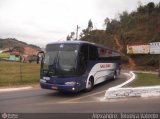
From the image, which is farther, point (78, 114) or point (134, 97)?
point (134, 97)

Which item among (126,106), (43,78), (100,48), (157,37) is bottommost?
(126,106)

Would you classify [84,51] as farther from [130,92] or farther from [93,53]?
[130,92]

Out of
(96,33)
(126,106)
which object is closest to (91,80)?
(126,106)

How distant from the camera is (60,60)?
14.9 m

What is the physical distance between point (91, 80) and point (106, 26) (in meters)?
75.1

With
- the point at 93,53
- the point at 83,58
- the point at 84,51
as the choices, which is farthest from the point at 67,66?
the point at 93,53

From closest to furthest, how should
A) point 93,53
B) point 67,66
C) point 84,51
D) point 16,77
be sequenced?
point 67,66
point 84,51
point 93,53
point 16,77

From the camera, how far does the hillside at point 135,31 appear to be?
55.7 meters

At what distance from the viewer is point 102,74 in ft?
67.9

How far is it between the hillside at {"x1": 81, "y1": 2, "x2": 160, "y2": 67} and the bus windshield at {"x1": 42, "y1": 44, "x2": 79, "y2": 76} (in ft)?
121

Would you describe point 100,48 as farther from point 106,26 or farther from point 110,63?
point 106,26

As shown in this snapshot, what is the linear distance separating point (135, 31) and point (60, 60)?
54262 millimetres

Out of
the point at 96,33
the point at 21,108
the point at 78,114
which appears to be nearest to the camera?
the point at 78,114

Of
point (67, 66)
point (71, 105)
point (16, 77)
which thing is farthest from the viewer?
point (16, 77)
